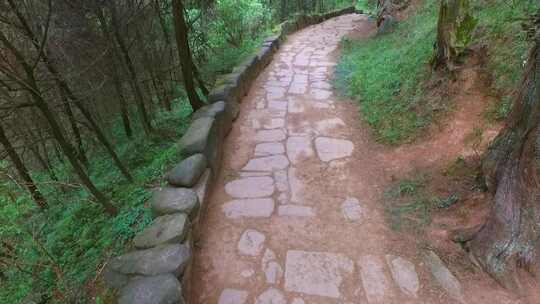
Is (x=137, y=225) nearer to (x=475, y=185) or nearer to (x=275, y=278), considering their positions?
(x=275, y=278)

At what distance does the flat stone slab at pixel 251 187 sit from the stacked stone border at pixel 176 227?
0.82ft

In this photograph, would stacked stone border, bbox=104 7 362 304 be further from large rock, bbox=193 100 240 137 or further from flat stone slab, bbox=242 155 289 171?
flat stone slab, bbox=242 155 289 171

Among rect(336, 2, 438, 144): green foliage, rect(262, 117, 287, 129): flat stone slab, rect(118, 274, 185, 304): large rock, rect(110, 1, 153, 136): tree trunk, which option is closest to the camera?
rect(118, 274, 185, 304): large rock

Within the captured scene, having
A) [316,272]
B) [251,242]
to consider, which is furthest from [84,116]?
[316,272]

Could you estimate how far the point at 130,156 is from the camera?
233 inches

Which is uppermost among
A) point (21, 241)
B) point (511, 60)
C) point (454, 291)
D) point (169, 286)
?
point (511, 60)

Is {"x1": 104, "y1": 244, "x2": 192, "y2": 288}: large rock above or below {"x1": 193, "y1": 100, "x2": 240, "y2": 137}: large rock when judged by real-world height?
below

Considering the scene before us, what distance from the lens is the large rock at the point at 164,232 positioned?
7.43 feet

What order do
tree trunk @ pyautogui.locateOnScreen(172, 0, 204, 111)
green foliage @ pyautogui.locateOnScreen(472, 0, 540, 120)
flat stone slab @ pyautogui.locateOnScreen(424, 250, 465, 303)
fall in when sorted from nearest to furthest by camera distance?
flat stone slab @ pyautogui.locateOnScreen(424, 250, 465, 303), green foliage @ pyautogui.locateOnScreen(472, 0, 540, 120), tree trunk @ pyautogui.locateOnScreen(172, 0, 204, 111)

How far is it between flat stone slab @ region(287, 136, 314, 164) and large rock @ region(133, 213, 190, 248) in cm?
170

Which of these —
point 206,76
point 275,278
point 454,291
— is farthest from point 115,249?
point 206,76

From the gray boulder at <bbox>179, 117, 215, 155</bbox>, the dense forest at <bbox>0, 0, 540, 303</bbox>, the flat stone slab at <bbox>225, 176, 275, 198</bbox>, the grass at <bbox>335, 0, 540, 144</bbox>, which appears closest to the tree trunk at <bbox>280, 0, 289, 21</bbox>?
the dense forest at <bbox>0, 0, 540, 303</bbox>

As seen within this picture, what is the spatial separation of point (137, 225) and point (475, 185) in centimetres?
304

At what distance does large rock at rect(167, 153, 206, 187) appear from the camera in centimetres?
288
